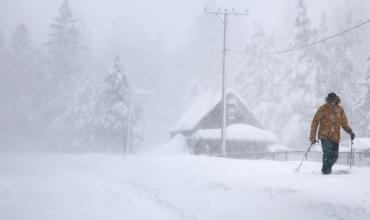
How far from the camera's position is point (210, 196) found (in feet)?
39.5

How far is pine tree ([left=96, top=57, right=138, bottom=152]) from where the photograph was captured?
159 ft

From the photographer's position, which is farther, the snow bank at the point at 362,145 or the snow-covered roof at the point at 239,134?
the snow-covered roof at the point at 239,134

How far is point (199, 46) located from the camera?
7281cm

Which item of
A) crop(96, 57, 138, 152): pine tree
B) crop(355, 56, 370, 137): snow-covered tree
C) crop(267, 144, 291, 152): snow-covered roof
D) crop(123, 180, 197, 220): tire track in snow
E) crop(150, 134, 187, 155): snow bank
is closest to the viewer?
crop(123, 180, 197, 220): tire track in snow

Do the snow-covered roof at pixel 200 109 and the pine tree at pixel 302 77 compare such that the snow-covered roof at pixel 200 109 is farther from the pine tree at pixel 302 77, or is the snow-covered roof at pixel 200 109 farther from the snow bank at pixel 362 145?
the snow bank at pixel 362 145

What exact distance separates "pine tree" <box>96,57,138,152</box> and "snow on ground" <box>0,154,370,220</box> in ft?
98.1

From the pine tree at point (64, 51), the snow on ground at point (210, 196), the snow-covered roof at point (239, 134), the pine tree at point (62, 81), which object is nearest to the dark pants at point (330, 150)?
the snow on ground at point (210, 196)

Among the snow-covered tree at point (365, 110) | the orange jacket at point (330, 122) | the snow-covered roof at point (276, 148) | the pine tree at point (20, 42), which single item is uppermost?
the pine tree at point (20, 42)

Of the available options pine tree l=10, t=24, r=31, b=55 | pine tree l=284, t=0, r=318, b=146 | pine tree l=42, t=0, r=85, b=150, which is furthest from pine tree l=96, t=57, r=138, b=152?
pine tree l=10, t=24, r=31, b=55

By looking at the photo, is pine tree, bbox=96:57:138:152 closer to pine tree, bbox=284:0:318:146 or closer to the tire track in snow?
pine tree, bbox=284:0:318:146

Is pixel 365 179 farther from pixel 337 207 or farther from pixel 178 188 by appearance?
pixel 178 188

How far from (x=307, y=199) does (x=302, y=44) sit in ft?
132

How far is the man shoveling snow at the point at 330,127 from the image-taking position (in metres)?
11.0

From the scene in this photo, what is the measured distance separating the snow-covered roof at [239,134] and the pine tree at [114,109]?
10040 mm
